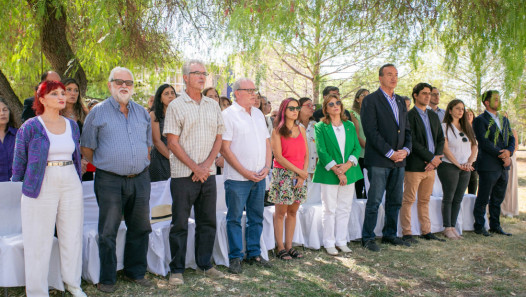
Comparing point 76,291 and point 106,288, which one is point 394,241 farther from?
point 76,291

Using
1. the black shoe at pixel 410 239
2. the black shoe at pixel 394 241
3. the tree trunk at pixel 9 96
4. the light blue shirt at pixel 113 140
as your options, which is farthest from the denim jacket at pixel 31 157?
the black shoe at pixel 410 239

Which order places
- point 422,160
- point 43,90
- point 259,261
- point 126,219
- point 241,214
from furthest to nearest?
point 422,160
point 259,261
point 241,214
point 126,219
point 43,90

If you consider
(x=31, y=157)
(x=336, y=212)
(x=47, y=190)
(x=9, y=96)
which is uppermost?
(x=9, y=96)

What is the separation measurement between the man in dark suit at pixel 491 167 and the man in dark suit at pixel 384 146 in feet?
5.23

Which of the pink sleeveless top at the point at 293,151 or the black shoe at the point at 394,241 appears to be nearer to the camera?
the pink sleeveless top at the point at 293,151

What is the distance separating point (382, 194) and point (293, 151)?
4.60 ft

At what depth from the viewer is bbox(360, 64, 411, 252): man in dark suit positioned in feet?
18.4

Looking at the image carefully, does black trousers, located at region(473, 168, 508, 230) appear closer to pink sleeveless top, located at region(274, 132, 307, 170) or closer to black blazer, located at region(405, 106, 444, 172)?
black blazer, located at region(405, 106, 444, 172)

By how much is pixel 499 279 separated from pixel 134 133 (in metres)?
4.01

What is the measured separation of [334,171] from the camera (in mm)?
5348

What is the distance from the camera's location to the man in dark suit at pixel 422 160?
6051 mm

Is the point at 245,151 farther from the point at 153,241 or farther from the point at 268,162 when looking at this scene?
the point at 153,241

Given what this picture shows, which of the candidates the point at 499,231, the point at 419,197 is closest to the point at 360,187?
the point at 419,197

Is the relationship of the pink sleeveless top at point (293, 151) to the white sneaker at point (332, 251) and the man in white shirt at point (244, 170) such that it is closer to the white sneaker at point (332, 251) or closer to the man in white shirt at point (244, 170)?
the man in white shirt at point (244, 170)
